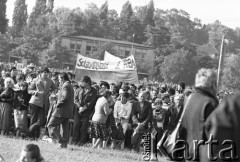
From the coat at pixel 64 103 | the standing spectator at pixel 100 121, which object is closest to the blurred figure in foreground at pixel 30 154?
the coat at pixel 64 103

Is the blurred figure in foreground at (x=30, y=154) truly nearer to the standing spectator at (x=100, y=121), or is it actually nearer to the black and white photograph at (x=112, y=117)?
the black and white photograph at (x=112, y=117)

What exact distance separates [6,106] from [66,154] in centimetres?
360

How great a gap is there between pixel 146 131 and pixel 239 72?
283 feet

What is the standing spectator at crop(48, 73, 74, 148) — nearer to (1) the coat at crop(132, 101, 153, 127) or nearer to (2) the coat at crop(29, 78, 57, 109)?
(2) the coat at crop(29, 78, 57, 109)

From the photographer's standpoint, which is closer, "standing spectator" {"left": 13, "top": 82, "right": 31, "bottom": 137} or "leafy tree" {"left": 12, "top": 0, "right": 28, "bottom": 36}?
"standing spectator" {"left": 13, "top": 82, "right": 31, "bottom": 137}

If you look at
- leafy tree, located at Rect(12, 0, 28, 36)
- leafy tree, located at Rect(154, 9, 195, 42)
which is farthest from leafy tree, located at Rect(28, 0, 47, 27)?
leafy tree, located at Rect(154, 9, 195, 42)

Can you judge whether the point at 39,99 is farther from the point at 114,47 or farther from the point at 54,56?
the point at 114,47

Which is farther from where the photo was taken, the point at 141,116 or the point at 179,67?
the point at 179,67

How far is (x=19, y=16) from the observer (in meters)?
143

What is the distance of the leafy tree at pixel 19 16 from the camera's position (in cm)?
14162

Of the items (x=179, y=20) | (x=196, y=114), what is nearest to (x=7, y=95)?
(x=196, y=114)

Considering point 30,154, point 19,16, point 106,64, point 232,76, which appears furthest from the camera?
point 19,16

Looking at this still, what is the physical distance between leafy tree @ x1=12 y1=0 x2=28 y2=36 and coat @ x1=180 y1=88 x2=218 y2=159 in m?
135

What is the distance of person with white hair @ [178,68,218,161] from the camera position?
221 inches
